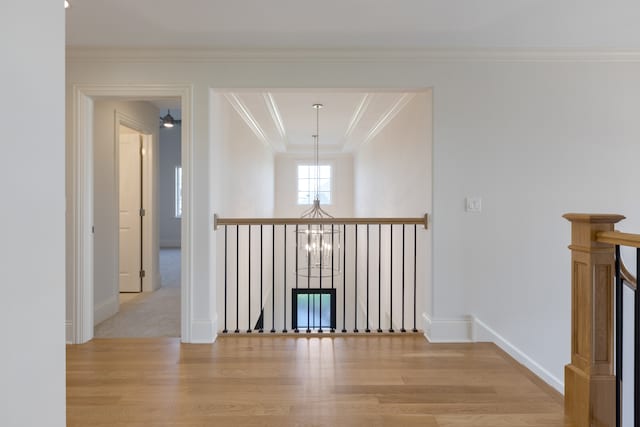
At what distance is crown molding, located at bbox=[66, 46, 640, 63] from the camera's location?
2930 millimetres

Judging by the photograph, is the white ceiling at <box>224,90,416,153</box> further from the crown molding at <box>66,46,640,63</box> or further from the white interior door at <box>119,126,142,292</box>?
the white interior door at <box>119,126,142,292</box>

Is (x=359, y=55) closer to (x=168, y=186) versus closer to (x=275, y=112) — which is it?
(x=275, y=112)

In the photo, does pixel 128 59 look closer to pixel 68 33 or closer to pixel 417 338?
pixel 68 33

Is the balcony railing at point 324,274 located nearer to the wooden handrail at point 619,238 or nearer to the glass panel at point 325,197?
the glass panel at point 325,197

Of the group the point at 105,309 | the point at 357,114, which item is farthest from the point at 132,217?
the point at 357,114

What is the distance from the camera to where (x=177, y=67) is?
2.96 m

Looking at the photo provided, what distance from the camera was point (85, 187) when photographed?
9.70 ft

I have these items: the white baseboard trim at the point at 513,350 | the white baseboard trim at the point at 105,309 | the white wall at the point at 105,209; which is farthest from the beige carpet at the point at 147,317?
the white baseboard trim at the point at 513,350

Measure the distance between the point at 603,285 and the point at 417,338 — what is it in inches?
64.0

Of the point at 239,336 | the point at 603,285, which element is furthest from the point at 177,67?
the point at 603,285

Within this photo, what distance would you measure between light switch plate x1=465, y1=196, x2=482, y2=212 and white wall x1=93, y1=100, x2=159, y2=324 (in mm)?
3435

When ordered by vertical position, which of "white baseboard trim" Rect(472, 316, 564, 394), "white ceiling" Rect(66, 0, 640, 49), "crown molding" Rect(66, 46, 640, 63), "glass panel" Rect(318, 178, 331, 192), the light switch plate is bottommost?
"white baseboard trim" Rect(472, 316, 564, 394)

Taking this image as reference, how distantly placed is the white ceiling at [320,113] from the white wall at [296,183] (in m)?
1.02

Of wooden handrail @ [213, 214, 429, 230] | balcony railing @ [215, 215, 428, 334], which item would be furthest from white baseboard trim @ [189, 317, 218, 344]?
wooden handrail @ [213, 214, 429, 230]
